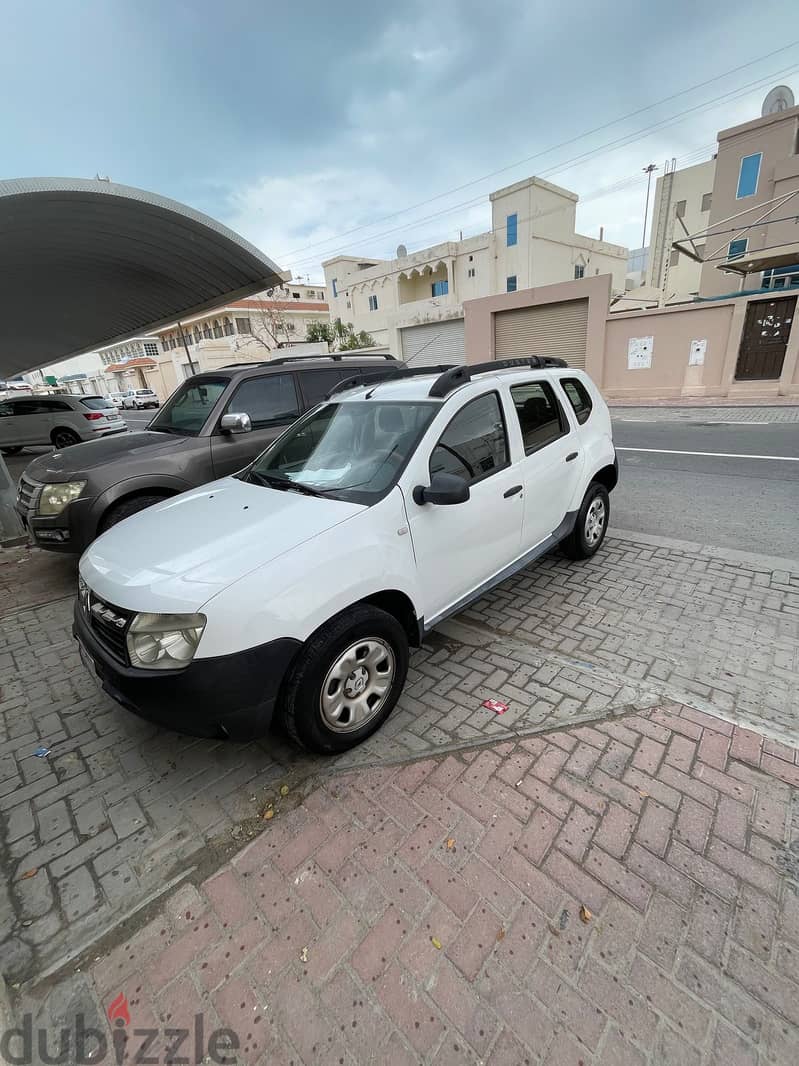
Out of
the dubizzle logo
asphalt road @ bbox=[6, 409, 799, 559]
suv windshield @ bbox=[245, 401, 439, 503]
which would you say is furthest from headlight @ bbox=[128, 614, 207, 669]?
asphalt road @ bbox=[6, 409, 799, 559]

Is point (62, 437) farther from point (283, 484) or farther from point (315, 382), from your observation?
point (283, 484)

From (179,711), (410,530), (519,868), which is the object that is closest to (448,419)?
(410,530)

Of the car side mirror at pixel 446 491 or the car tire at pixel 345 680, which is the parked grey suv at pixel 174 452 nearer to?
the car side mirror at pixel 446 491

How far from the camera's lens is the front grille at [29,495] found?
4.26 metres

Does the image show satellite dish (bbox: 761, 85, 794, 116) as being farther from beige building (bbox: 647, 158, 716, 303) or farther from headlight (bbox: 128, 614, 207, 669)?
headlight (bbox: 128, 614, 207, 669)

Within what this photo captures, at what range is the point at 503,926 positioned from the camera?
1.69m

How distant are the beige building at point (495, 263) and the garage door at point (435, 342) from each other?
20.0ft

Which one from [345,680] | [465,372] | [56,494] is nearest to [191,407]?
[56,494]

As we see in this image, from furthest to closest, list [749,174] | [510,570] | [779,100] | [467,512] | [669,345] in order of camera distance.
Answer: [779,100] → [749,174] → [669,345] → [510,570] → [467,512]

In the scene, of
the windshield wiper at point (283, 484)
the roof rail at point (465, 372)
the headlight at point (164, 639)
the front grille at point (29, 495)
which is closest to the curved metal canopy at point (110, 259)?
the front grille at point (29, 495)

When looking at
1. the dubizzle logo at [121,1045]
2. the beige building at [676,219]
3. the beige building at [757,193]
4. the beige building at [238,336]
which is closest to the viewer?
the dubizzle logo at [121,1045]

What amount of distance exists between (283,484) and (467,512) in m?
1.15

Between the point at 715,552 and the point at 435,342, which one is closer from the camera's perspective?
the point at 715,552

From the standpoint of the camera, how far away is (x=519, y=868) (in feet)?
6.16
